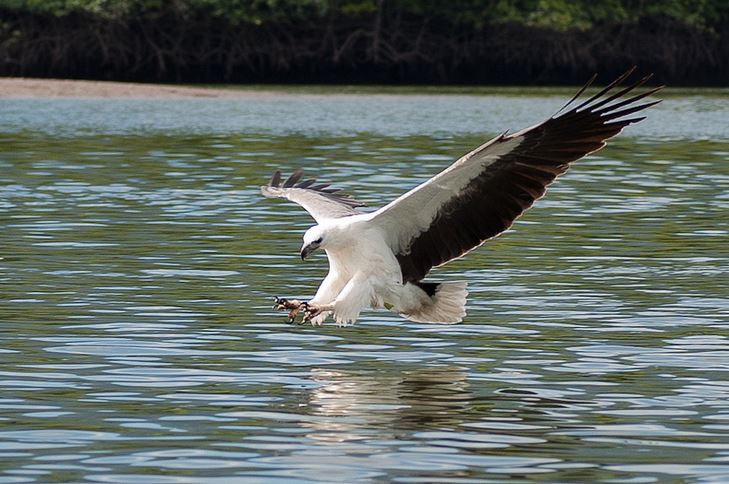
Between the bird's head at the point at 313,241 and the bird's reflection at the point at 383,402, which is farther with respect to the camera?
the bird's head at the point at 313,241

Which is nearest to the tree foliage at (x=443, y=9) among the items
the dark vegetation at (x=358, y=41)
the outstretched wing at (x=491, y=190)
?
the dark vegetation at (x=358, y=41)

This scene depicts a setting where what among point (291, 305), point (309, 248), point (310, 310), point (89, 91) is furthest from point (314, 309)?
point (89, 91)

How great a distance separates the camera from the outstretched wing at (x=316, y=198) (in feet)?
36.5

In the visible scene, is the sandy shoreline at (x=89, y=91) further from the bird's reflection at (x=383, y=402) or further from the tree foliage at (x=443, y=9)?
the bird's reflection at (x=383, y=402)

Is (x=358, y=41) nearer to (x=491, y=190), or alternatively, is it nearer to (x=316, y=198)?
(x=316, y=198)

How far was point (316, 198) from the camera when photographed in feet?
38.0

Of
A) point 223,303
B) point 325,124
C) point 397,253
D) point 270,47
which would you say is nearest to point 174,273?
point 223,303

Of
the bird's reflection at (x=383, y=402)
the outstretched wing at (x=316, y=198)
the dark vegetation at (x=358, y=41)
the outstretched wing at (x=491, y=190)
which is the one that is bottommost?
the dark vegetation at (x=358, y=41)

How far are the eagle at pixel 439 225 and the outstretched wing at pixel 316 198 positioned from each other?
533 millimetres

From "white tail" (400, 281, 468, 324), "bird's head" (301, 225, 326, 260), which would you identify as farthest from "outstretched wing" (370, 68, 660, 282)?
"bird's head" (301, 225, 326, 260)

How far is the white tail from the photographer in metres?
10.4

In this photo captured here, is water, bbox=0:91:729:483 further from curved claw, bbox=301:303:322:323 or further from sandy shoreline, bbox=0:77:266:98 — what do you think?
sandy shoreline, bbox=0:77:266:98

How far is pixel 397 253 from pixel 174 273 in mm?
3883

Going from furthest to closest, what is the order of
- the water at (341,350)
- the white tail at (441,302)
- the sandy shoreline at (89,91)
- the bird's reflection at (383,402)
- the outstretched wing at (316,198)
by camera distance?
the sandy shoreline at (89,91), the outstretched wing at (316,198), the white tail at (441,302), the bird's reflection at (383,402), the water at (341,350)
